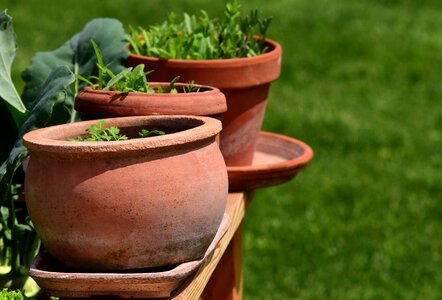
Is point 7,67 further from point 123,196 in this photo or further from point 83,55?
point 123,196

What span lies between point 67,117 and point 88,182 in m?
0.58

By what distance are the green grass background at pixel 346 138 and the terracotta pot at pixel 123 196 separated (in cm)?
271

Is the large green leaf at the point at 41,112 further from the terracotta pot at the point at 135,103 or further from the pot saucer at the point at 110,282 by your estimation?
the pot saucer at the point at 110,282

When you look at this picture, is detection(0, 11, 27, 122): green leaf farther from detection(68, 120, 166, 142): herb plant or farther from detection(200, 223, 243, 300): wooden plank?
detection(200, 223, 243, 300): wooden plank

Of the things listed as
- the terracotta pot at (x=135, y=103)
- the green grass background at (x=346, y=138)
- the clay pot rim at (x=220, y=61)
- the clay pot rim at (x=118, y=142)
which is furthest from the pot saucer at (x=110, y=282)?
the green grass background at (x=346, y=138)

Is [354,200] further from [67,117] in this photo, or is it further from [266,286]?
[67,117]

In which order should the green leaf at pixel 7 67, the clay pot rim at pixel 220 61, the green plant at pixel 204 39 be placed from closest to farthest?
the green leaf at pixel 7 67, the clay pot rim at pixel 220 61, the green plant at pixel 204 39

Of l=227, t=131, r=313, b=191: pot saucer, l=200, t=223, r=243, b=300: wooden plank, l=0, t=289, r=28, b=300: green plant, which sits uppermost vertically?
l=0, t=289, r=28, b=300: green plant

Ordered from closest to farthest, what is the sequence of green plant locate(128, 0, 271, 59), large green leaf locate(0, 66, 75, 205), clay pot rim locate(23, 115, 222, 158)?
1. clay pot rim locate(23, 115, 222, 158)
2. large green leaf locate(0, 66, 75, 205)
3. green plant locate(128, 0, 271, 59)

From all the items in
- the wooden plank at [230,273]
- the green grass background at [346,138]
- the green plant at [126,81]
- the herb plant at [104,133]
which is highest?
the green plant at [126,81]

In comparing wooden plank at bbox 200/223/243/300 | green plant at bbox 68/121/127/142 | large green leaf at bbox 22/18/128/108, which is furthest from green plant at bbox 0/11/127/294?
wooden plank at bbox 200/223/243/300

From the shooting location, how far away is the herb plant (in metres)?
1.83

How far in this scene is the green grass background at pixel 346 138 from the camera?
184 inches

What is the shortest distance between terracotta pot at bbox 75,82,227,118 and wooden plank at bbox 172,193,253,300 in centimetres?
32
